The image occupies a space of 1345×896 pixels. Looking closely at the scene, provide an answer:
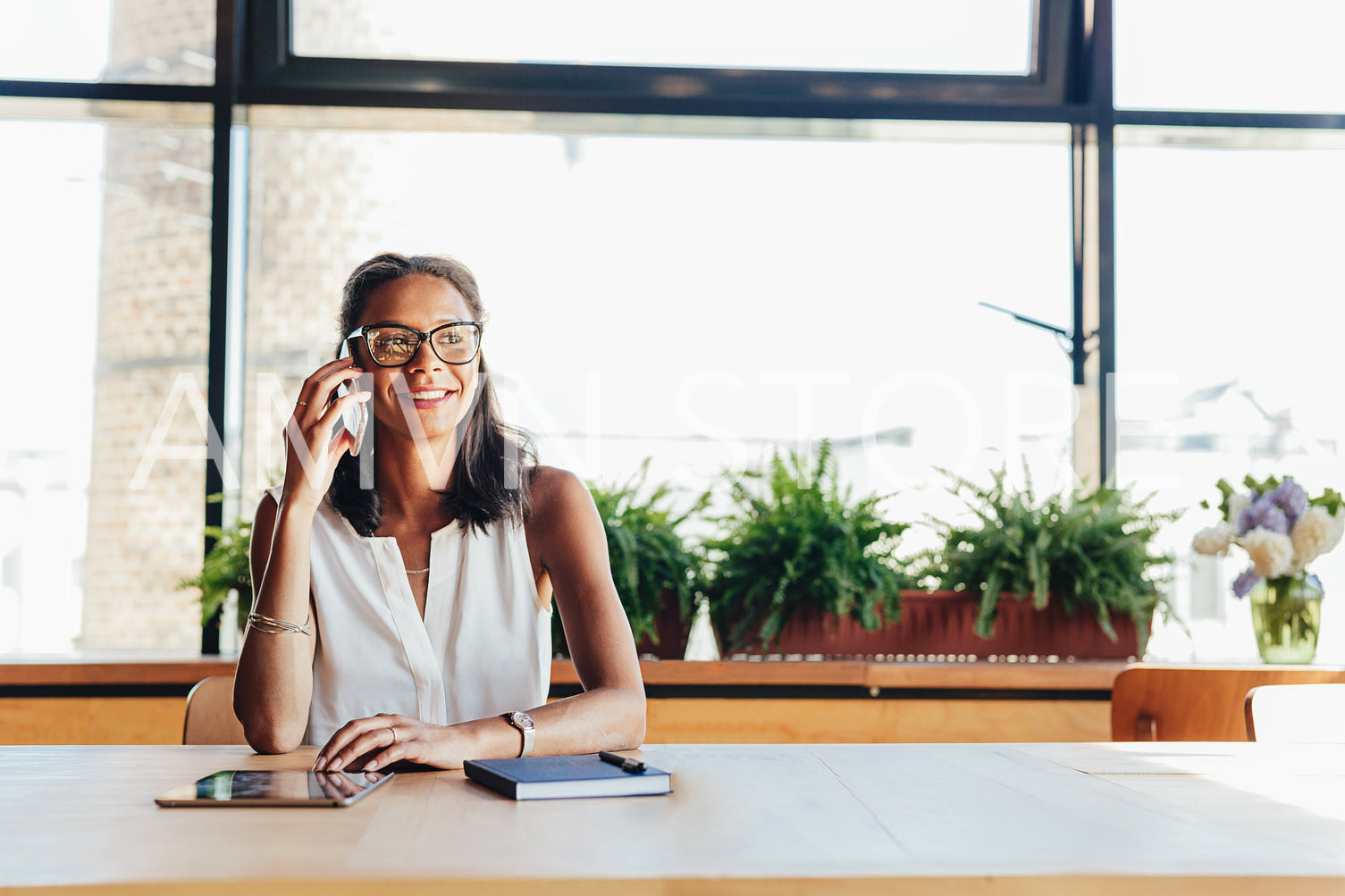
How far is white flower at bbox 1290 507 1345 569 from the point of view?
2771 mm

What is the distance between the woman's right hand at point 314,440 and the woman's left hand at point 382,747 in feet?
1.69

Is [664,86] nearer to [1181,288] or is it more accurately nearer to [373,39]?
[373,39]

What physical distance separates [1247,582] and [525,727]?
222 cm

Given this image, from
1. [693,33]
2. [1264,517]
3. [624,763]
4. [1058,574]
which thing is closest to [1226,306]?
[1264,517]

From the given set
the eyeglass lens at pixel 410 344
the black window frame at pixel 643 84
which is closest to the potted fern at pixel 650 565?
the eyeglass lens at pixel 410 344

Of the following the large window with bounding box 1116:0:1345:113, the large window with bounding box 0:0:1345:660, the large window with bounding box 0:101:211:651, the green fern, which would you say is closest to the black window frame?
the large window with bounding box 0:0:1345:660

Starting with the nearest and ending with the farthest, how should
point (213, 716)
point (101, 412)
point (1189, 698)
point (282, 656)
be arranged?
point (282, 656), point (213, 716), point (1189, 698), point (101, 412)

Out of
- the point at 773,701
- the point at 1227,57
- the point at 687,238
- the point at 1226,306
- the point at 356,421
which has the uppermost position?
the point at 1227,57

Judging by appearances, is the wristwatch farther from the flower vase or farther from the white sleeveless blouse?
the flower vase

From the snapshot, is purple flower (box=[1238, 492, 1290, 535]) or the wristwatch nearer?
the wristwatch

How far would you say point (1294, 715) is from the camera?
189 cm

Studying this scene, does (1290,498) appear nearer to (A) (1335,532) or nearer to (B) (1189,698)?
(A) (1335,532)

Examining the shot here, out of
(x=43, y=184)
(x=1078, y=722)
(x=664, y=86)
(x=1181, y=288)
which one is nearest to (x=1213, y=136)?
(x=1181, y=288)

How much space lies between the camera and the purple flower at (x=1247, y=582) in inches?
112
